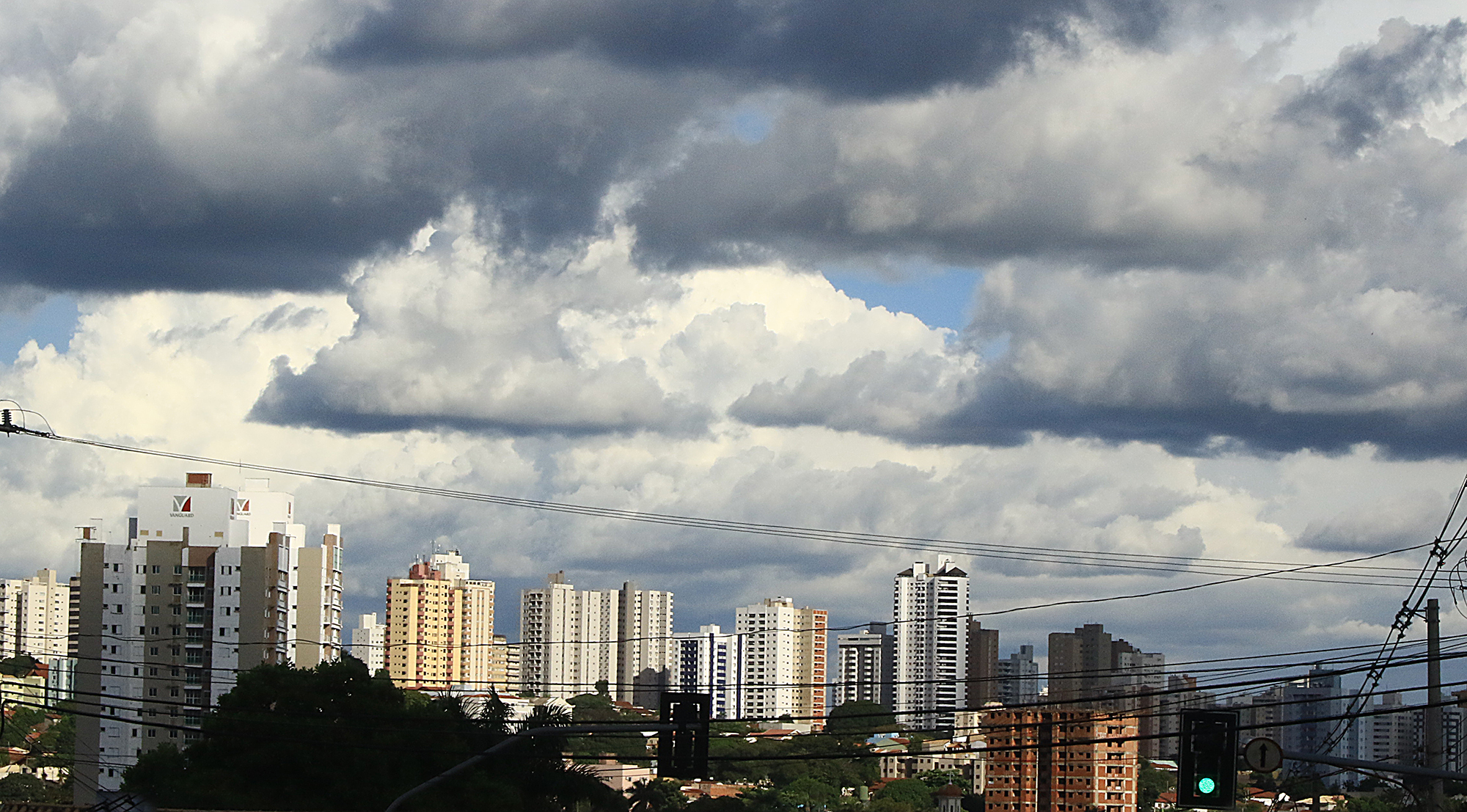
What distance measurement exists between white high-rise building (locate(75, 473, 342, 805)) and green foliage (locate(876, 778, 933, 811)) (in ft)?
177

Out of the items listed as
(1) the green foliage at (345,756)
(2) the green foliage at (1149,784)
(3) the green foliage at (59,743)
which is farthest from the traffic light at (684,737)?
(3) the green foliage at (59,743)

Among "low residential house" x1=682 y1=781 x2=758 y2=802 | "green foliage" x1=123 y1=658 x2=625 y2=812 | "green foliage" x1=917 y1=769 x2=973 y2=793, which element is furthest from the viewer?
"green foliage" x1=917 y1=769 x2=973 y2=793

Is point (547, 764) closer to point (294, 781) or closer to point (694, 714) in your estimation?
point (294, 781)

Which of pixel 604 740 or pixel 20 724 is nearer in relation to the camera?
pixel 604 740

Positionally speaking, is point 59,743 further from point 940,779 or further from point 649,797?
point 940,779

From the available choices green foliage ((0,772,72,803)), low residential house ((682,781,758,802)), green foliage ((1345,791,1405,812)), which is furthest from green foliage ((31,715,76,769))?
green foliage ((1345,791,1405,812))

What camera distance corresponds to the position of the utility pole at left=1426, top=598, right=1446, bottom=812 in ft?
112

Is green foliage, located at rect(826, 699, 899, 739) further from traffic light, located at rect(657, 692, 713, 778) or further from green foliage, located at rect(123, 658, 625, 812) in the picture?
traffic light, located at rect(657, 692, 713, 778)

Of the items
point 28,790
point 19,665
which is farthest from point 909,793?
point 19,665

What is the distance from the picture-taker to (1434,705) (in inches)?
1353

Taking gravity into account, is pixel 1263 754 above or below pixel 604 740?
above

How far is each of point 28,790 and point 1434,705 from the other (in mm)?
103669

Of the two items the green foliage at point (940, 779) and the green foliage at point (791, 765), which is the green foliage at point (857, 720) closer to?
the green foliage at point (791, 765)

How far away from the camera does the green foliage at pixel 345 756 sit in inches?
2149
